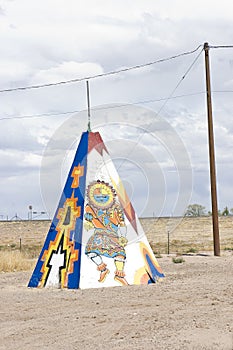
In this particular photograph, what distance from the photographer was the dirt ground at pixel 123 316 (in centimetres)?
805

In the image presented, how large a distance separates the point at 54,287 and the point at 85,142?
323cm

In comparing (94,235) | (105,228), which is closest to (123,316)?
(94,235)

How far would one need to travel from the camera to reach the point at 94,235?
1370cm

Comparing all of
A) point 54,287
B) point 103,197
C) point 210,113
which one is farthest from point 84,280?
point 210,113

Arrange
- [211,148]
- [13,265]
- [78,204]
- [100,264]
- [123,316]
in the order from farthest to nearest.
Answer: [211,148] → [13,265] → [78,204] → [100,264] → [123,316]

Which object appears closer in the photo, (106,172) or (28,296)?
(28,296)

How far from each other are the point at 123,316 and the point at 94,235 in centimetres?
401

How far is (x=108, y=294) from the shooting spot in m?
12.3

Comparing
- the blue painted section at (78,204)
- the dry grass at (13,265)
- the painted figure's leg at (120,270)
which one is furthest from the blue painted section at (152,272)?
the dry grass at (13,265)

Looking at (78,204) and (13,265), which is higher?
(78,204)

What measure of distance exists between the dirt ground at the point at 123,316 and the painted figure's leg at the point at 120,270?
390 mm

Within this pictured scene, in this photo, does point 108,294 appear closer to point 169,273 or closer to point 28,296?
point 28,296

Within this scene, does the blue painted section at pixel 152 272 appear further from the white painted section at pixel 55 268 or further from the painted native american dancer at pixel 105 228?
the white painted section at pixel 55 268

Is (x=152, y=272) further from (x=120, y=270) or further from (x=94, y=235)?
(x=94, y=235)
